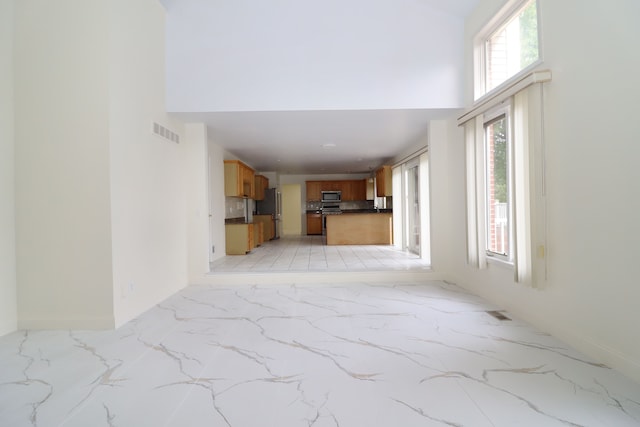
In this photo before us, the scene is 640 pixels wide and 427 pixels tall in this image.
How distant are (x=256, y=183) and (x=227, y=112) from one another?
543 centimetres

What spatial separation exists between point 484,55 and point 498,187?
153cm

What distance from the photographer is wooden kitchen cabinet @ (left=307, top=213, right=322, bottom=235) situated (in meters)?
12.8

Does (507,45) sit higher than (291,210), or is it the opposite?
(507,45)

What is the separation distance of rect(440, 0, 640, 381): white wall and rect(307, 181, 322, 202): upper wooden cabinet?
9.83 meters

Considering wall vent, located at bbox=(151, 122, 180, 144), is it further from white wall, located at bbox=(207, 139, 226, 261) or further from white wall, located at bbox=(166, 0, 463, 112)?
white wall, located at bbox=(207, 139, 226, 261)

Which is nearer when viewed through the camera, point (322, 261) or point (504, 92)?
point (504, 92)

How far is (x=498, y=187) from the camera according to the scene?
153 inches

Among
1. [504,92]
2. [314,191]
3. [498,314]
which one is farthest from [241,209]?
[504,92]

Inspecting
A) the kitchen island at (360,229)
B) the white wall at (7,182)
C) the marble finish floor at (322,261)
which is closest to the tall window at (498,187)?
the marble finish floor at (322,261)

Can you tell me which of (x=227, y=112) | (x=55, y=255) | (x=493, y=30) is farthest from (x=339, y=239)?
(x=55, y=255)

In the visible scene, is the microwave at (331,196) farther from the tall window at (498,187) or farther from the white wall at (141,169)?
the tall window at (498,187)

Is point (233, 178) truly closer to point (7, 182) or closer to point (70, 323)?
point (7, 182)

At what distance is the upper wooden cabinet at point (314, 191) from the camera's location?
12719 mm

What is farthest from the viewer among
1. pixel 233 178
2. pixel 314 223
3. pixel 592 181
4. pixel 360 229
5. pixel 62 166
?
pixel 314 223
